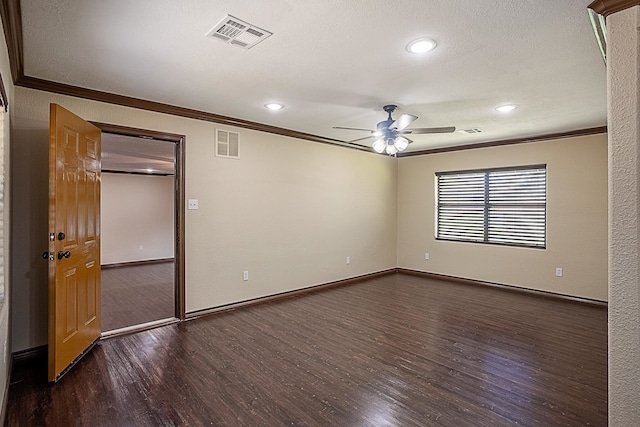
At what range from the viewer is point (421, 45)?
232 centimetres

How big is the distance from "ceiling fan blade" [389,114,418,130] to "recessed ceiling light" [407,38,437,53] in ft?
3.64

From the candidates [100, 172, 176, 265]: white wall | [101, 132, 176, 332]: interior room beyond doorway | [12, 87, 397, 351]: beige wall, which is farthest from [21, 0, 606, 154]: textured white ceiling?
[100, 172, 176, 265]: white wall

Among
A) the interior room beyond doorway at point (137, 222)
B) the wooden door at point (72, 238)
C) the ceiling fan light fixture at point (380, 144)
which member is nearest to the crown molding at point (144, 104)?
the wooden door at point (72, 238)

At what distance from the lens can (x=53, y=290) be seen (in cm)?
256

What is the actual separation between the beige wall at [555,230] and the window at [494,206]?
12cm

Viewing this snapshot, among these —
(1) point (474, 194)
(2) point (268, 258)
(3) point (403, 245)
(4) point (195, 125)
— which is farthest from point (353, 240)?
(4) point (195, 125)

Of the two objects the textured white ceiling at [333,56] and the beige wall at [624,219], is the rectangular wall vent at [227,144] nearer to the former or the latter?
the textured white ceiling at [333,56]

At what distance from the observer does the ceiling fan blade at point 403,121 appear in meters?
3.50

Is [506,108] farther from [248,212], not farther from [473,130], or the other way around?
[248,212]

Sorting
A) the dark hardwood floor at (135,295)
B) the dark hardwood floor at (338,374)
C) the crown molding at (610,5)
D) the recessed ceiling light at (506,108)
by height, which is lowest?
the dark hardwood floor at (338,374)

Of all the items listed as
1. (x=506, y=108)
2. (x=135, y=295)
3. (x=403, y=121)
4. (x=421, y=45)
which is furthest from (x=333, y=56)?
(x=135, y=295)

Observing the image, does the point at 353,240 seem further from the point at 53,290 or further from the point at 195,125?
the point at 53,290

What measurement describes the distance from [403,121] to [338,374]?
99.4 inches

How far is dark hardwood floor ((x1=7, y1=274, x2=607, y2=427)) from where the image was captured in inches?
85.7
